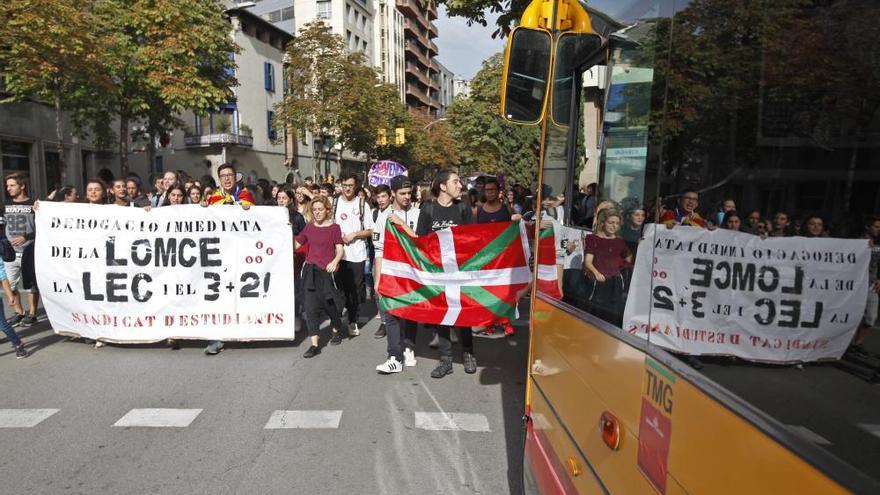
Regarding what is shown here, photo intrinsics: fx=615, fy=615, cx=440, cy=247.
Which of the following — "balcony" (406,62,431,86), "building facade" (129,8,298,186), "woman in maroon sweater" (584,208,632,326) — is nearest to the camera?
"woman in maroon sweater" (584,208,632,326)

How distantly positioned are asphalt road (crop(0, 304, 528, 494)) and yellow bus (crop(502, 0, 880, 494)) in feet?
6.75

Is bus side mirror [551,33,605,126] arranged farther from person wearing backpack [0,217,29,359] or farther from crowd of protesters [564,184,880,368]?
person wearing backpack [0,217,29,359]

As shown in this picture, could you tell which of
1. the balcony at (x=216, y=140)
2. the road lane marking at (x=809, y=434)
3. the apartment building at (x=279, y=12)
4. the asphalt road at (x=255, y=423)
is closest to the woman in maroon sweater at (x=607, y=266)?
the road lane marking at (x=809, y=434)

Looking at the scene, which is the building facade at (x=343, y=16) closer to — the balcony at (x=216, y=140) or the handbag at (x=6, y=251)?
the balcony at (x=216, y=140)

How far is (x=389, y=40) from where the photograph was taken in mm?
74125

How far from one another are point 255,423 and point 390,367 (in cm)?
155

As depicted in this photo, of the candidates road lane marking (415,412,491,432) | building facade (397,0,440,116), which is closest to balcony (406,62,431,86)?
building facade (397,0,440,116)

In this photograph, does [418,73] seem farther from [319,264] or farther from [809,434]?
[809,434]

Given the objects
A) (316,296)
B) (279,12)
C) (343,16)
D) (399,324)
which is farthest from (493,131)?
(279,12)

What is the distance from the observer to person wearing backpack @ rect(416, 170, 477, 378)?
19.0 ft

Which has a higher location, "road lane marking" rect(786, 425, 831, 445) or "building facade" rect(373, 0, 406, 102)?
"building facade" rect(373, 0, 406, 102)

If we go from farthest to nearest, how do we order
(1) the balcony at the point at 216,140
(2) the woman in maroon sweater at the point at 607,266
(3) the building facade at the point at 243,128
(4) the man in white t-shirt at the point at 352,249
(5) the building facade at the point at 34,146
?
(3) the building facade at the point at 243,128
(1) the balcony at the point at 216,140
(5) the building facade at the point at 34,146
(4) the man in white t-shirt at the point at 352,249
(2) the woman in maroon sweater at the point at 607,266

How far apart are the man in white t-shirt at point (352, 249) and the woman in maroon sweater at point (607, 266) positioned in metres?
5.47

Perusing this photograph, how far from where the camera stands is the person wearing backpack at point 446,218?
5.79 m
